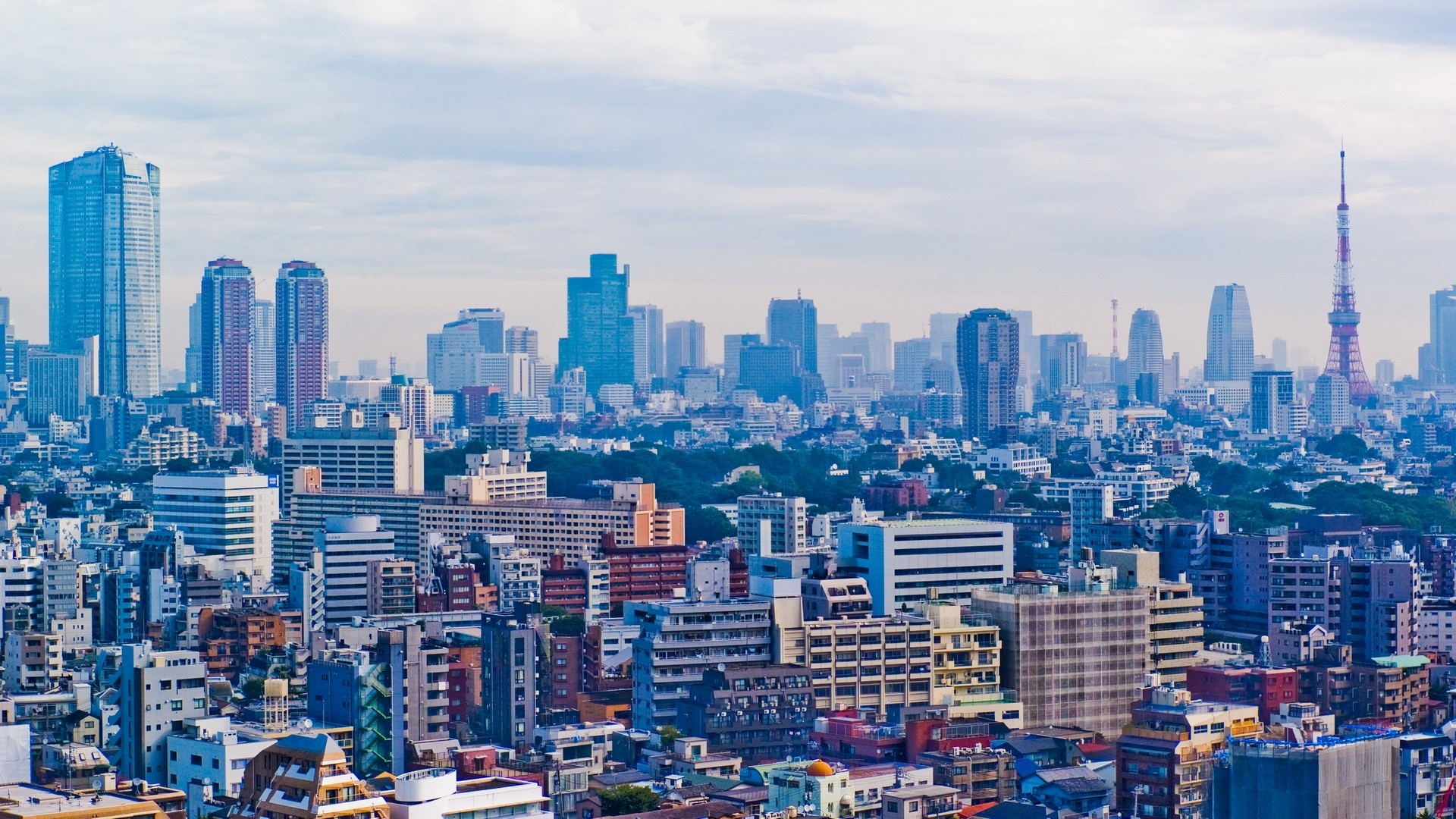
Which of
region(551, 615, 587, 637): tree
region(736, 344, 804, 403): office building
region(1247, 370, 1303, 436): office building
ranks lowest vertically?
region(551, 615, 587, 637): tree

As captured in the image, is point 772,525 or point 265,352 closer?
point 772,525

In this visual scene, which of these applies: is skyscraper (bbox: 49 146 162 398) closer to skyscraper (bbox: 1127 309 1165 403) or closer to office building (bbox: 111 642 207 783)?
skyscraper (bbox: 1127 309 1165 403)

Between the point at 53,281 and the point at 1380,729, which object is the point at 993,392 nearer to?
the point at 53,281

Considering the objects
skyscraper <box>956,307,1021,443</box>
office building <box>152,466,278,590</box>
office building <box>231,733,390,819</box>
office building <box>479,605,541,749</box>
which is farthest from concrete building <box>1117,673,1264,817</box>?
skyscraper <box>956,307,1021,443</box>

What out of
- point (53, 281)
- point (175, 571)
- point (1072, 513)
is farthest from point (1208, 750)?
point (53, 281)

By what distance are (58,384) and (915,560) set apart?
82.7 m

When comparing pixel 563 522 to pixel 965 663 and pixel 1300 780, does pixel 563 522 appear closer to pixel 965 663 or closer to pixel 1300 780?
pixel 965 663

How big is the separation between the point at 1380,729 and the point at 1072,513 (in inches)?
1204

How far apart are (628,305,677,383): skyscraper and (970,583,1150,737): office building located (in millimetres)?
111892

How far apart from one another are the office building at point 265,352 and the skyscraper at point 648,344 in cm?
2964

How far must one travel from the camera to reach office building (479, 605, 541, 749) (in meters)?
24.2

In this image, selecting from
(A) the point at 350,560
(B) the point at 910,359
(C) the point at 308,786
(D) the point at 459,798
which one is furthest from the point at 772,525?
(B) the point at 910,359

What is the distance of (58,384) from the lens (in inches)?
4183

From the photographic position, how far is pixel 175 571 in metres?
36.5
